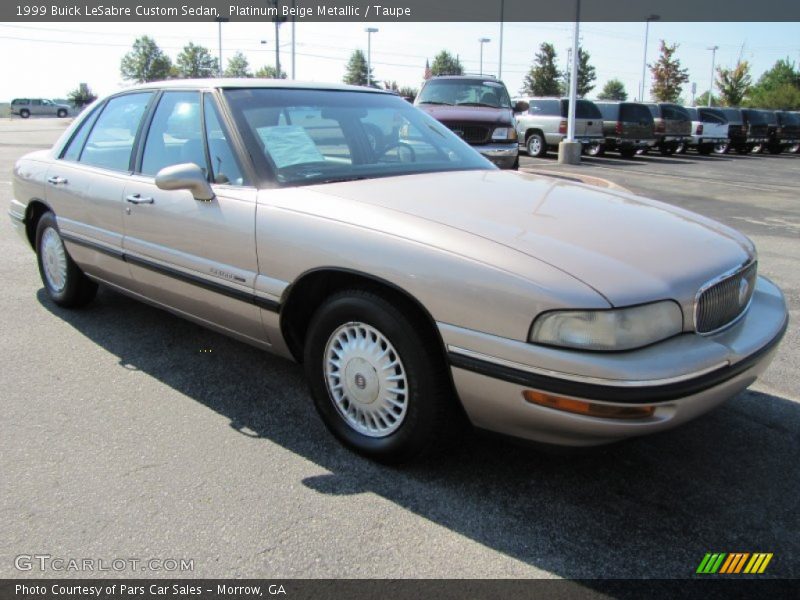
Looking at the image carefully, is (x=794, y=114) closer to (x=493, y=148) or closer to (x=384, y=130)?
(x=493, y=148)

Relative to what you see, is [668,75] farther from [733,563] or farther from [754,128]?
[733,563]

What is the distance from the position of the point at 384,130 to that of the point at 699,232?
174cm

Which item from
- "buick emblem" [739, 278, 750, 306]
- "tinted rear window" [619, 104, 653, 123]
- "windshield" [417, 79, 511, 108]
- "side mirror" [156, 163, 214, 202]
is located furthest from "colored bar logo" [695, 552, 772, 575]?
"tinted rear window" [619, 104, 653, 123]

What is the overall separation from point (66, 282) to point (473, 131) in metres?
7.72

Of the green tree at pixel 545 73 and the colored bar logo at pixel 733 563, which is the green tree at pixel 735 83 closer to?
the green tree at pixel 545 73

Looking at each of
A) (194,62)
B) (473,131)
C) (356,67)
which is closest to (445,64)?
(356,67)

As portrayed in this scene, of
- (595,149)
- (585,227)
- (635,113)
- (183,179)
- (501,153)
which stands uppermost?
(635,113)

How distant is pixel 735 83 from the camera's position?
1992 inches

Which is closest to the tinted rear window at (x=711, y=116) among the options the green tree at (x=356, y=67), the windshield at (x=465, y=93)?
the windshield at (x=465, y=93)

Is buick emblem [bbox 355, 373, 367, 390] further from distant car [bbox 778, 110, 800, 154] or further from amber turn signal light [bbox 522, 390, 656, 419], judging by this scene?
distant car [bbox 778, 110, 800, 154]

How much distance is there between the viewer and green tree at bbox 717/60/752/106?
50.6 metres

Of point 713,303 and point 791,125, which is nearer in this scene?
point 713,303

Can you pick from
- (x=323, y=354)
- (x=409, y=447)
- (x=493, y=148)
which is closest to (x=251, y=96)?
(x=323, y=354)

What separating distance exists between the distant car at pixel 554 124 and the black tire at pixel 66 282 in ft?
58.3
